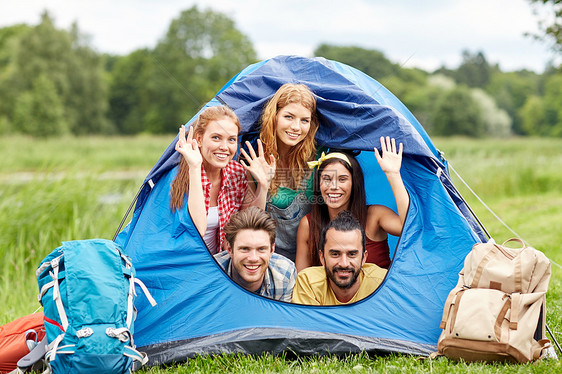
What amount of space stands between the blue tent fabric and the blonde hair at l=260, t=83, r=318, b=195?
8.5 inches

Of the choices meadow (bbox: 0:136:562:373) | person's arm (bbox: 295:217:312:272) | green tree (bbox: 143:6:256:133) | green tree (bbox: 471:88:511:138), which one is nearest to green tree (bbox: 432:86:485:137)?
green tree (bbox: 471:88:511:138)

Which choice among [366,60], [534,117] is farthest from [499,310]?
[534,117]

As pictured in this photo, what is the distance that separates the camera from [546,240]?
6105 mm

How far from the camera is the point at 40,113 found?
83.9 ft

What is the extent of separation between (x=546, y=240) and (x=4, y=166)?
6.94 meters

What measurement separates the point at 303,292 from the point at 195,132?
1.12 meters

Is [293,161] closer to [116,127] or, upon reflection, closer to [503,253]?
[503,253]

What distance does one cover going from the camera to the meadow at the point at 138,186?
9.25 feet

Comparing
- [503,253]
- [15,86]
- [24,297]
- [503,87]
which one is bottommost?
[24,297]

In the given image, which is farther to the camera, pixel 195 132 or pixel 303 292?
pixel 195 132

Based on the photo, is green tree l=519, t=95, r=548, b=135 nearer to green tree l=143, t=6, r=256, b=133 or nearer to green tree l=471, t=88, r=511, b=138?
green tree l=471, t=88, r=511, b=138

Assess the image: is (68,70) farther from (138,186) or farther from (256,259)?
(256,259)

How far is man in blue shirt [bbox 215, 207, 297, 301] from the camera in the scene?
3.07m

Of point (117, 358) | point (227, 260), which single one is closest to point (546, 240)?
point (227, 260)
